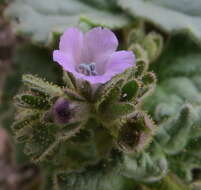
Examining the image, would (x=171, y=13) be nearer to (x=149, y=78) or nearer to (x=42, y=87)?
(x=149, y=78)

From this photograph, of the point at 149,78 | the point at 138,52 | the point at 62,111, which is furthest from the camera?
the point at 138,52

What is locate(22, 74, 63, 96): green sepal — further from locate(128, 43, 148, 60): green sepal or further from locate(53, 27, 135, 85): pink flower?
locate(128, 43, 148, 60): green sepal

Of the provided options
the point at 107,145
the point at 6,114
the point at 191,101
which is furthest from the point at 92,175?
the point at 6,114

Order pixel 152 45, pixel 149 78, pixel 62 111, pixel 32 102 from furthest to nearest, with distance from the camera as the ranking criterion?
pixel 152 45 < pixel 149 78 < pixel 32 102 < pixel 62 111

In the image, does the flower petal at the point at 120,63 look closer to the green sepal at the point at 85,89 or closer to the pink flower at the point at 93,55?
the pink flower at the point at 93,55

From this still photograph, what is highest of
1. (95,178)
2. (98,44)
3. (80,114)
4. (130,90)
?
(98,44)

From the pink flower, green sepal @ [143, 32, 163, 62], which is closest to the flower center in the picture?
the pink flower

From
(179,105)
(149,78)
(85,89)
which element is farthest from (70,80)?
(179,105)
